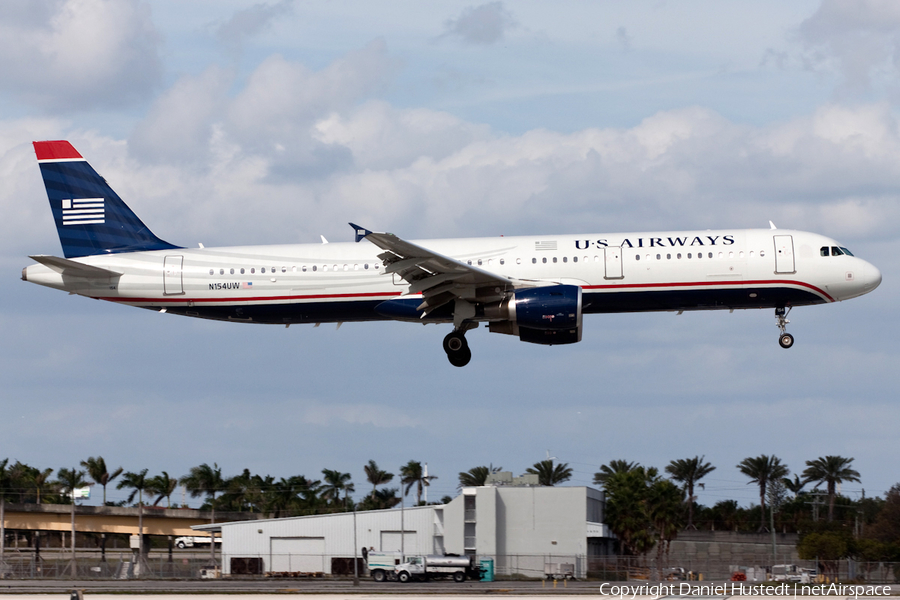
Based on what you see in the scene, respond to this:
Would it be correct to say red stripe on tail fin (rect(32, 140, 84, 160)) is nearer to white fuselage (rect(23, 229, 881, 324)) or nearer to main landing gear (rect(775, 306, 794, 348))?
white fuselage (rect(23, 229, 881, 324))

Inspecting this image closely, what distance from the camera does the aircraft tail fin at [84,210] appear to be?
43688 mm

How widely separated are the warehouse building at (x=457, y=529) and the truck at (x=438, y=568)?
30.8ft

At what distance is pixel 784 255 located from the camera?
38969 mm

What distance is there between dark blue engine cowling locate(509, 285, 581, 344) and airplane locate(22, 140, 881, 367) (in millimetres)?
48

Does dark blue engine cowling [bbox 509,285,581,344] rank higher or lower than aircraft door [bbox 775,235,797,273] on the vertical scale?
lower

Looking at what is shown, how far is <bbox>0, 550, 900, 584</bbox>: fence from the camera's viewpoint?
174 ft

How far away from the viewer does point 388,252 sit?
3728 cm

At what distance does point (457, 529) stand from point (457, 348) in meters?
31.2

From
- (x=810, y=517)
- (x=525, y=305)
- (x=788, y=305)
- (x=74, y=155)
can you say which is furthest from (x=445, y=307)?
(x=810, y=517)

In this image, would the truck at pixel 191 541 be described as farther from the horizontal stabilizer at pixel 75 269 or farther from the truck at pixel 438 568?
the horizontal stabilizer at pixel 75 269

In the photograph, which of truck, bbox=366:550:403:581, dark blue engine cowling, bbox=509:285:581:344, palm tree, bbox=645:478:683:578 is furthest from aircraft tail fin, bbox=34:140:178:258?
palm tree, bbox=645:478:683:578

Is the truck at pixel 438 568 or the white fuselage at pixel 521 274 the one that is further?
the truck at pixel 438 568

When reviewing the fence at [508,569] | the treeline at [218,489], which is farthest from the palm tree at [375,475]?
the fence at [508,569]

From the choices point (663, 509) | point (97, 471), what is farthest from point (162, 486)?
point (663, 509)
